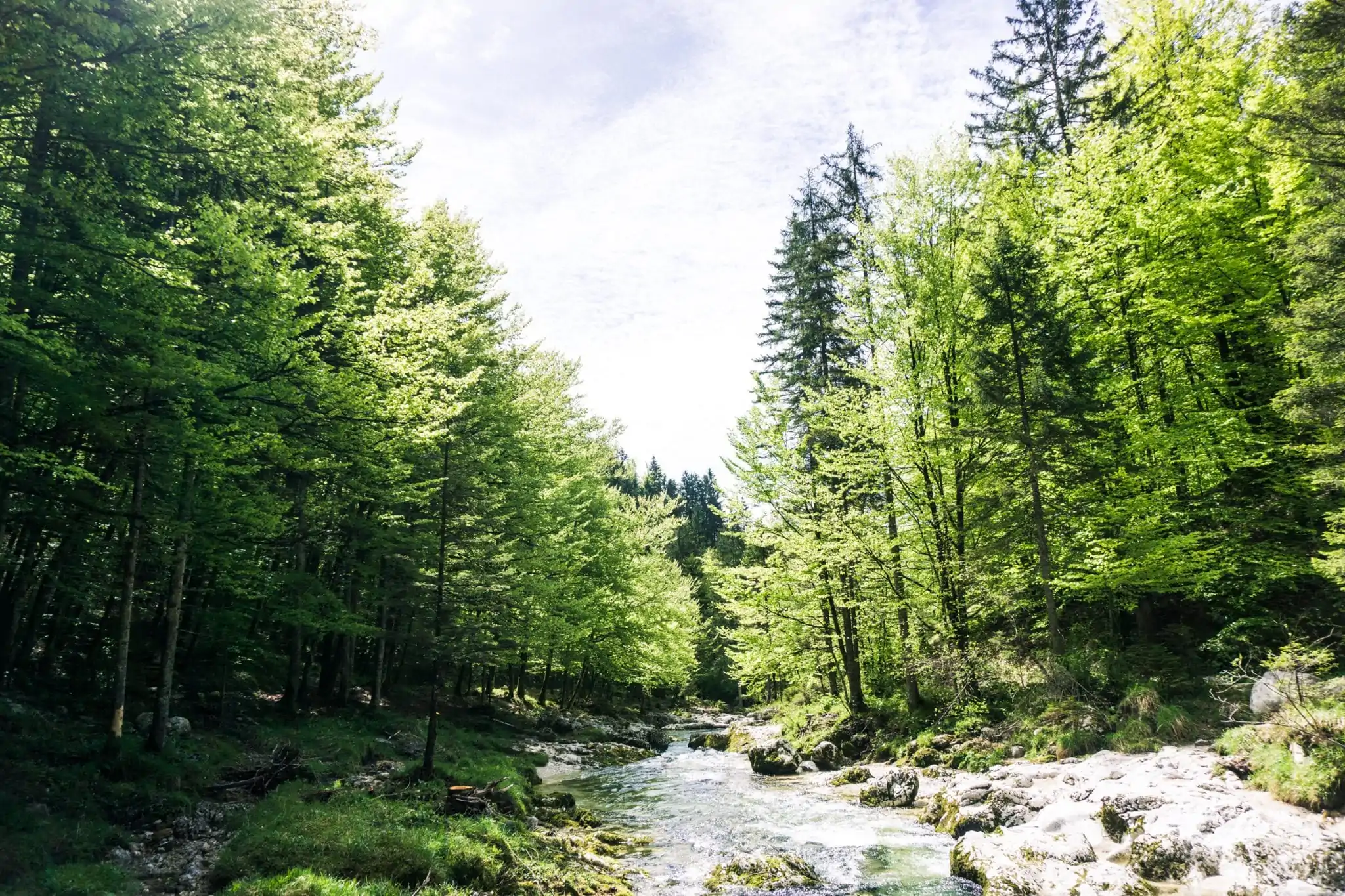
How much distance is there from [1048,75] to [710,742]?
3435 cm

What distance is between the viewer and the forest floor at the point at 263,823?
836 centimetres

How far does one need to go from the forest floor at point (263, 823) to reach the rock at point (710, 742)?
17160mm

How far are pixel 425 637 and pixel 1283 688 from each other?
17666mm

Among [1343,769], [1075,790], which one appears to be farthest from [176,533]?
[1343,769]

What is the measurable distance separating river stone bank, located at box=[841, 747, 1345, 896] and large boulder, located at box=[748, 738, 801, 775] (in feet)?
30.3

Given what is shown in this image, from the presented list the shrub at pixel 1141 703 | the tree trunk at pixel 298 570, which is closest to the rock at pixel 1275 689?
the shrub at pixel 1141 703

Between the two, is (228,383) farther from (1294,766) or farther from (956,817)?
(1294,766)

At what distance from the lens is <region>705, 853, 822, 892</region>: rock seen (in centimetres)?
1041

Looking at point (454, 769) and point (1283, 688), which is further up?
point (1283, 688)

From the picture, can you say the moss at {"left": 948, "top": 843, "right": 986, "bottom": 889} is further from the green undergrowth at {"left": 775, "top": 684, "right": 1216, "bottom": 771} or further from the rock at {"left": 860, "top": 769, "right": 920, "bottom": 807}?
the rock at {"left": 860, "top": 769, "right": 920, "bottom": 807}

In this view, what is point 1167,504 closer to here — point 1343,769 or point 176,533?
point 1343,769

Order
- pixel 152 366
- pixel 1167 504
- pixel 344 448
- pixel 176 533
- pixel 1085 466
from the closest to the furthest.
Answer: pixel 152 366 → pixel 176 533 → pixel 344 448 → pixel 1167 504 → pixel 1085 466

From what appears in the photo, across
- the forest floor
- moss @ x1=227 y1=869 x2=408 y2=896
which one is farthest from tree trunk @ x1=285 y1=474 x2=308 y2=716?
moss @ x1=227 y1=869 x2=408 y2=896

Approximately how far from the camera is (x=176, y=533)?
12.6m
